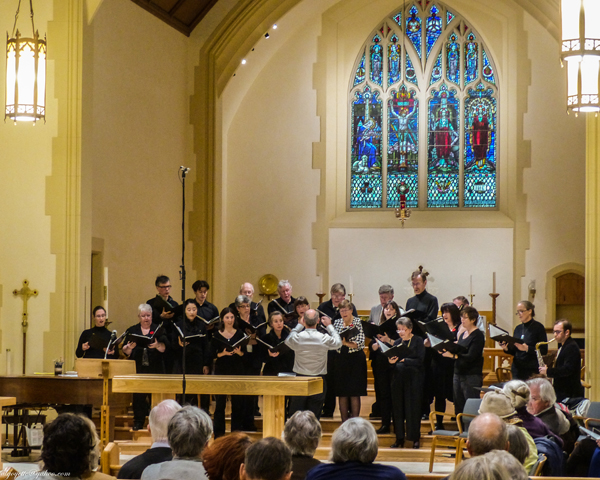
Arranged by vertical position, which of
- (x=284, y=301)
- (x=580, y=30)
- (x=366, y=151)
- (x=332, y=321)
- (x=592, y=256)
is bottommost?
(x=332, y=321)

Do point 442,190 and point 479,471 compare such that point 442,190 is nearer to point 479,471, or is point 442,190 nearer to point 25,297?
point 25,297

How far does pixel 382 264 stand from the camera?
1389cm

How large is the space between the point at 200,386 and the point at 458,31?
9.01 m

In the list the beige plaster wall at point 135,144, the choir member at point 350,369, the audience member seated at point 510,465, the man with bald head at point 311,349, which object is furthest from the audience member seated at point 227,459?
the beige plaster wall at point 135,144

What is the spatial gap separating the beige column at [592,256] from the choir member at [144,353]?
4220mm

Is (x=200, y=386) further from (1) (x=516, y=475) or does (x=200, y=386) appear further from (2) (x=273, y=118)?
(2) (x=273, y=118)

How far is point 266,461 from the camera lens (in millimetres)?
3277

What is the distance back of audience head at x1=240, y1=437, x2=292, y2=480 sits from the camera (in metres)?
3.28

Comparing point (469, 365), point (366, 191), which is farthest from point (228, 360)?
point (366, 191)

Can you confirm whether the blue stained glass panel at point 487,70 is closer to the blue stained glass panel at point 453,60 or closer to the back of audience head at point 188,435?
the blue stained glass panel at point 453,60

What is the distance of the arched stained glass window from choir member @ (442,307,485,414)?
19.8 feet

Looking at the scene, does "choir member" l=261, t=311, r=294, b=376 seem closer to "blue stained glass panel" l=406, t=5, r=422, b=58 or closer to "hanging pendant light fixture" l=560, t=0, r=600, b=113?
"hanging pendant light fixture" l=560, t=0, r=600, b=113

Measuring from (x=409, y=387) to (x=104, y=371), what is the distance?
273 cm

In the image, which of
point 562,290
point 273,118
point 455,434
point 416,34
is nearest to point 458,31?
point 416,34
